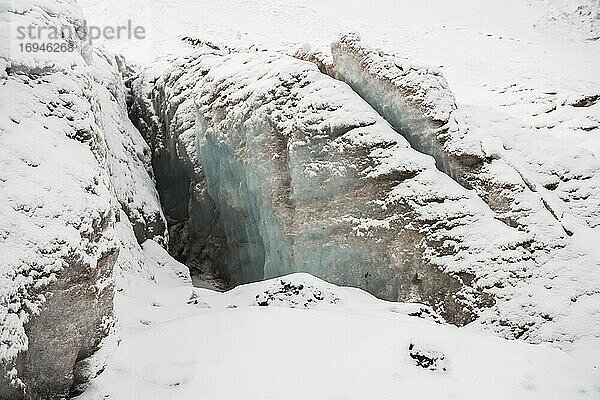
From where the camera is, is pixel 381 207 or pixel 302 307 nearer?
pixel 302 307

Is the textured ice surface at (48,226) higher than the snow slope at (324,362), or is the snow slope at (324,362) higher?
the textured ice surface at (48,226)

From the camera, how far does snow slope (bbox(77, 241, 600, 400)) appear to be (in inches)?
225

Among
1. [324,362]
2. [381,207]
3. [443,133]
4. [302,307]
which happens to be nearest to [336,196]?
[381,207]

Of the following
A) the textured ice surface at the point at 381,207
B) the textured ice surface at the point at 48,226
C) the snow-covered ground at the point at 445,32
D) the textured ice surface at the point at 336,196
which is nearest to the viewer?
the textured ice surface at the point at 48,226

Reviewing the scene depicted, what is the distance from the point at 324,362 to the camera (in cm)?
619

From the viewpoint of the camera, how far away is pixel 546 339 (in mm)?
8227

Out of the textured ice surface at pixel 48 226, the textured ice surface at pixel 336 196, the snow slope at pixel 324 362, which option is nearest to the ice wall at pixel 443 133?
the textured ice surface at pixel 336 196

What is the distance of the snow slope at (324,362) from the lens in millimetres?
5727

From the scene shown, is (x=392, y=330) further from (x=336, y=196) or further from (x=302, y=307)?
(x=336, y=196)

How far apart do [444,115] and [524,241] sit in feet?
10.6

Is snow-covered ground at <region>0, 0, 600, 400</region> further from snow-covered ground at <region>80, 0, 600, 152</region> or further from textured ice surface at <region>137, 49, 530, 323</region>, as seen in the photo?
snow-covered ground at <region>80, 0, 600, 152</region>

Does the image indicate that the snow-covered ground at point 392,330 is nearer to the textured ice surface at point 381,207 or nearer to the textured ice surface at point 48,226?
the textured ice surface at point 381,207

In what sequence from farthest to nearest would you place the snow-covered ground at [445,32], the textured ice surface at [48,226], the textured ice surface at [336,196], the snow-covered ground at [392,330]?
the snow-covered ground at [445,32] → the textured ice surface at [336,196] → the snow-covered ground at [392,330] → the textured ice surface at [48,226]

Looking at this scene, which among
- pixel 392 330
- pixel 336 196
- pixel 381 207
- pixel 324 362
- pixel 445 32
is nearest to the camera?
pixel 324 362
